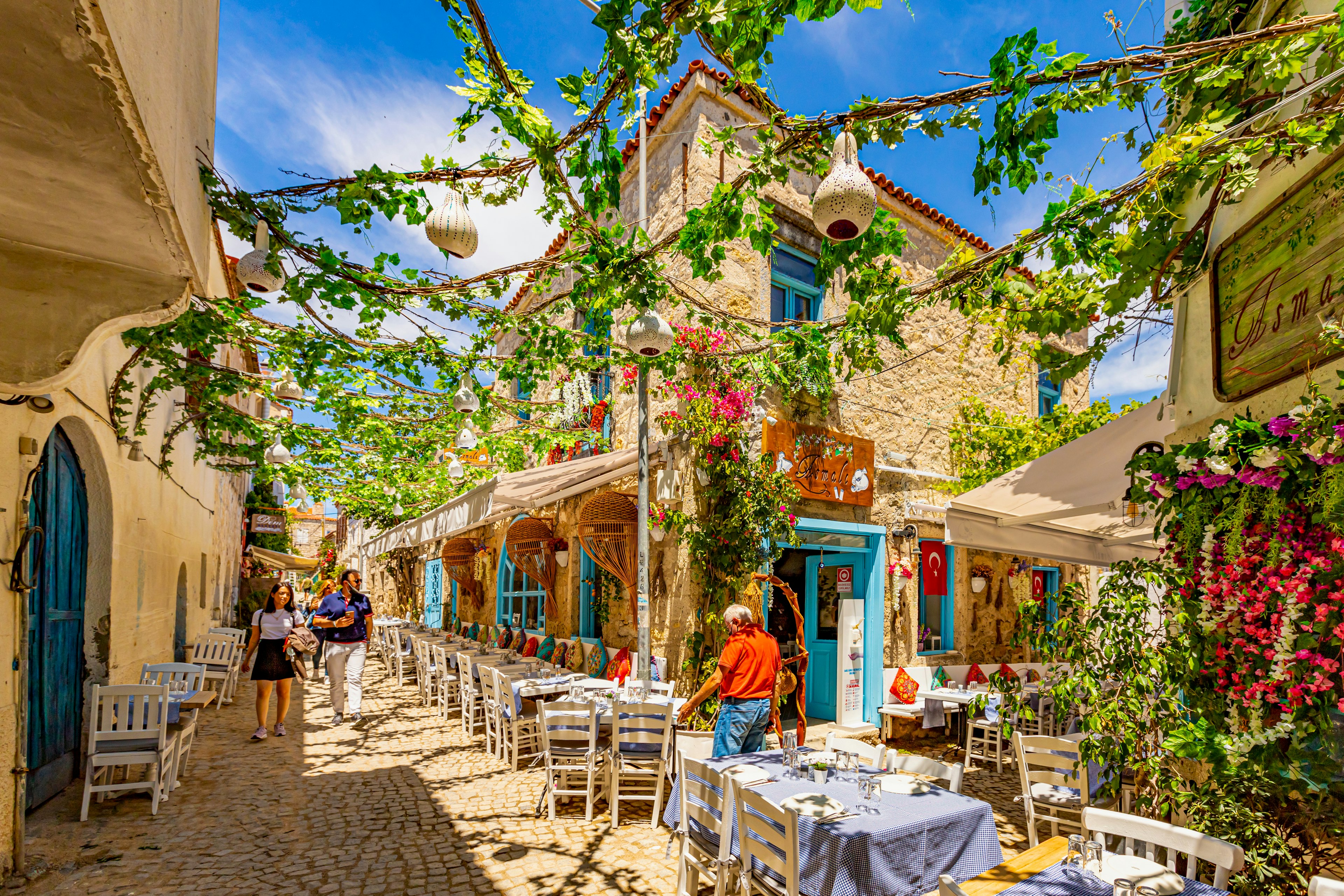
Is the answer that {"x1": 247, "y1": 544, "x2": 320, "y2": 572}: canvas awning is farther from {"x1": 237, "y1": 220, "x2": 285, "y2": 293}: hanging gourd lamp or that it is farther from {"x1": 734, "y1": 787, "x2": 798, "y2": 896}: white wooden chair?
{"x1": 734, "y1": 787, "x2": 798, "y2": 896}: white wooden chair

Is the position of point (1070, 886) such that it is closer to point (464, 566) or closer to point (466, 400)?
point (466, 400)

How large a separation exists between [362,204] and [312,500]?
14504 millimetres

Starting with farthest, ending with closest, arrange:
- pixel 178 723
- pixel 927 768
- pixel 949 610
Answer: pixel 949 610, pixel 178 723, pixel 927 768

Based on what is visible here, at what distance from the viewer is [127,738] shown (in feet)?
17.1

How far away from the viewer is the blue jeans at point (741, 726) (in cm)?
488

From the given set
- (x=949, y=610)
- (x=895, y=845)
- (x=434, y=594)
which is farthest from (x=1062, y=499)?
(x=434, y=594)

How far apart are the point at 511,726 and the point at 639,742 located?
1.70m

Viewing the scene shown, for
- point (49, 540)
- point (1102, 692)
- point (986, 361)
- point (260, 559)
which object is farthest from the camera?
point (260, 559)

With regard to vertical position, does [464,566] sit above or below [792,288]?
below

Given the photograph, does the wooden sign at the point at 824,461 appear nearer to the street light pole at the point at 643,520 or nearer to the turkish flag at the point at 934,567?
the turkish flag at the point at 934,567

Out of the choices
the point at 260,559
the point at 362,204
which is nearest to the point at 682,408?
the point at 362,204

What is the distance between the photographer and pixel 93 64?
154cm

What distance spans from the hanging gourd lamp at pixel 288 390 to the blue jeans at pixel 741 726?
21.0ft

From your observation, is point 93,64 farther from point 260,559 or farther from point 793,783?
point 260,559
